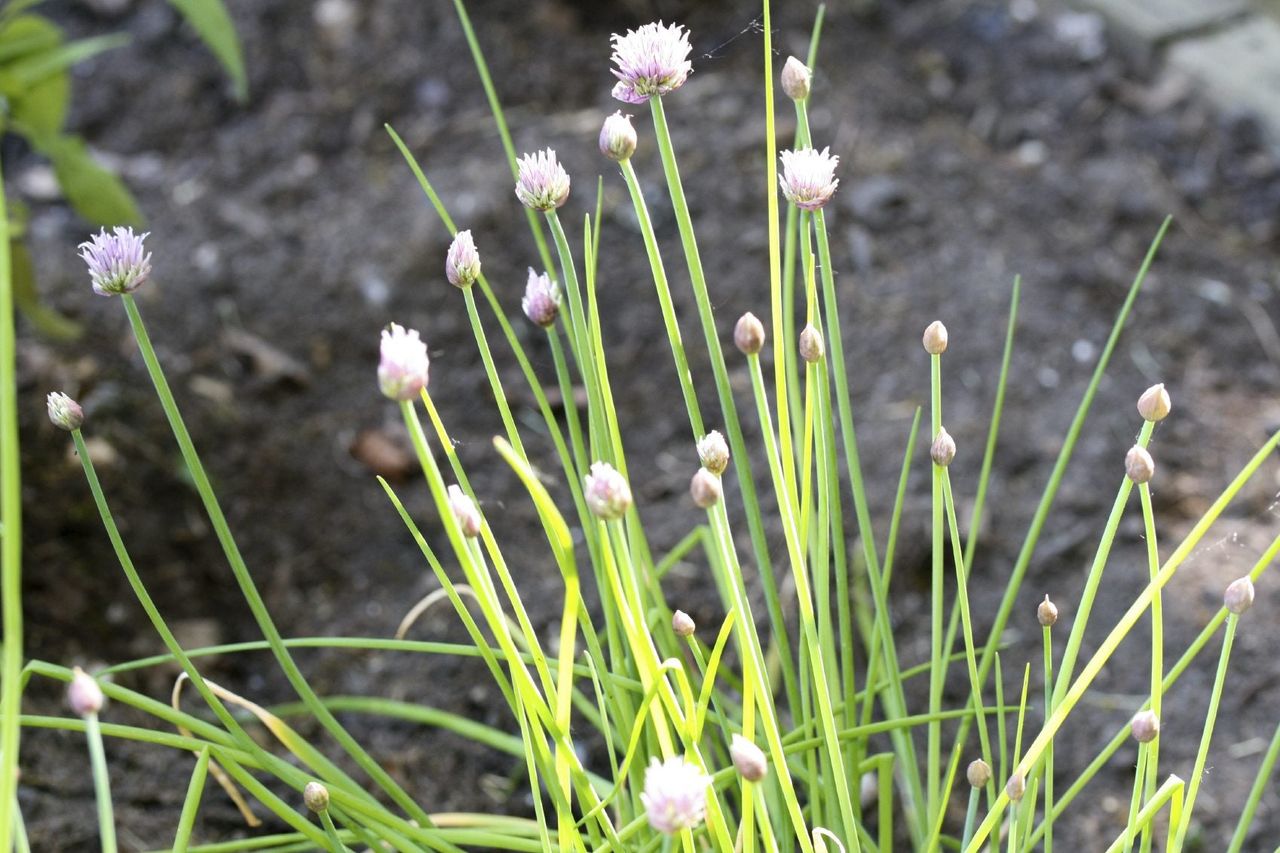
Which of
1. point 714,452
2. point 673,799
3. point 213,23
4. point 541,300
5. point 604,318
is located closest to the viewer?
point 673,799

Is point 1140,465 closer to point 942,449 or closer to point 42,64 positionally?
point 942,449

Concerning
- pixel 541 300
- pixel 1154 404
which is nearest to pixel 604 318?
pixel 541 300

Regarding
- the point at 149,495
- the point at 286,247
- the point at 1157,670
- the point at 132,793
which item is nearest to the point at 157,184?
the point at 286,247

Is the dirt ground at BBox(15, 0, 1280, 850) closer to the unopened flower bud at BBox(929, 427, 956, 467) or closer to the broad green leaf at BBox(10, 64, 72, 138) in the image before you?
the broad green leaf at BBox(10, 64, 72, 138)

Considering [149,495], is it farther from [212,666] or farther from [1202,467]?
[1202,467]

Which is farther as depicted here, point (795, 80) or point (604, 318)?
point (604, 318)
